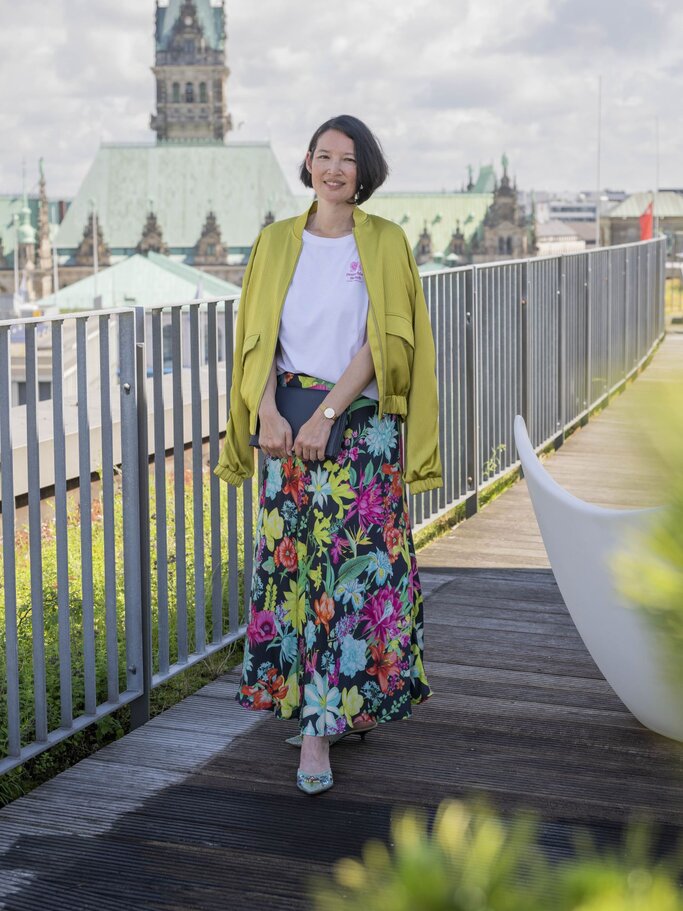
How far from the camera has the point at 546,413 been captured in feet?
25.8

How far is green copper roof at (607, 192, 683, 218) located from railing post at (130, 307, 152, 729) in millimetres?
106054

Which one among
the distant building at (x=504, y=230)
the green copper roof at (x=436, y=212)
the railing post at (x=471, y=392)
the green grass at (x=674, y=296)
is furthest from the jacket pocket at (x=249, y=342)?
the distant building at (x=504, y=230)

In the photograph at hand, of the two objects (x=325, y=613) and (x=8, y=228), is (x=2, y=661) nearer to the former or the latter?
(x=325, y=613)

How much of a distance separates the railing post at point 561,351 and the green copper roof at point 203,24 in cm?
13901

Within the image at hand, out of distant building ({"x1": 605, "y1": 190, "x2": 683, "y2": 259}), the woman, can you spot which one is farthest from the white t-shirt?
distant building ({"x1": 605, "y1": 190, "x2": 683, "y2": 259})

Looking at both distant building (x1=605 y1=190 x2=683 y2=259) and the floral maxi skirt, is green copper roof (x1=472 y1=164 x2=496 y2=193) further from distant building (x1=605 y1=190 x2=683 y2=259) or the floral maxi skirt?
the floral maxi skirt

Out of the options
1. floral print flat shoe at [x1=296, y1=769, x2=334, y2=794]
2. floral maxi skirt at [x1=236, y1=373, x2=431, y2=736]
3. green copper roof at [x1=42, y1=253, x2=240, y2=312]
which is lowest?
floral print flat shoe at [x1=296, y1=769, x2=334, y2=794]

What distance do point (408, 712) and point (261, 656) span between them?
0.38 m

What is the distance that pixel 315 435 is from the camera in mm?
2902

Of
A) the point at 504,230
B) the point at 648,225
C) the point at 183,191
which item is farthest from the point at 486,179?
the point at 648,225

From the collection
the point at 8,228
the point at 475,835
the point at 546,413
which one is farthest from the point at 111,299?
the point at 475,835

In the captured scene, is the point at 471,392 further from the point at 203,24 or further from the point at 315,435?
the point at 203,24

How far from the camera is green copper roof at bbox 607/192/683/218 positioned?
109m

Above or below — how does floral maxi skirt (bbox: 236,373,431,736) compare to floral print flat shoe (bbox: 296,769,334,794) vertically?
above
